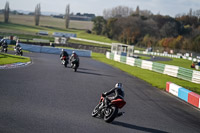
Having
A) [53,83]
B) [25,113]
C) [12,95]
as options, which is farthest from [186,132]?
[53,83]

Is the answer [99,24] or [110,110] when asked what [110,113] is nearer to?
[110,110]

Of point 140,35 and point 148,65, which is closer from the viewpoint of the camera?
point 148,65

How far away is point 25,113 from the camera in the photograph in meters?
10.1

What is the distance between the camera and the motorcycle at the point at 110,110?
965 cm

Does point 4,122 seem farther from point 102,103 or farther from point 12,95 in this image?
point 12,95

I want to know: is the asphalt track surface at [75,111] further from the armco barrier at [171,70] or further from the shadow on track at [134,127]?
the armco barrier at [171,70]

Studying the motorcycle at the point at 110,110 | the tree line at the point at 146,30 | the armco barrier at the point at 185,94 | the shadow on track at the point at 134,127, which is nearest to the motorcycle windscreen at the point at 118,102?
the motorcycle at the point at 110,110

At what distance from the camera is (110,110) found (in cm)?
1000

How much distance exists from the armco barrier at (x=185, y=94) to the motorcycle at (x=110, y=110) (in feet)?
20.1

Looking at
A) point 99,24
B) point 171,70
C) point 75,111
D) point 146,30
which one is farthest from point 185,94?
point 99,24

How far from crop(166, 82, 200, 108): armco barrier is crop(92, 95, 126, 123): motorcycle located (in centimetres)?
613

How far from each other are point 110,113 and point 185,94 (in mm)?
7801

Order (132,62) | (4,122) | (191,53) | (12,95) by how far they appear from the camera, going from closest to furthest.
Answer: (4,122), (12,95), (132,62), (191,53)

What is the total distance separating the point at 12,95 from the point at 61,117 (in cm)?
352
